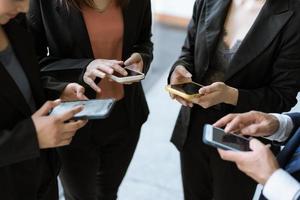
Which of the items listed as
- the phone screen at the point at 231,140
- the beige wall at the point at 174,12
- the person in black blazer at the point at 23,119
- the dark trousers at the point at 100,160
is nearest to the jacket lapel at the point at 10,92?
the person in black blazer at the point at 23,119

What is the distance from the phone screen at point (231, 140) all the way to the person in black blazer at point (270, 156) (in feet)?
0.08

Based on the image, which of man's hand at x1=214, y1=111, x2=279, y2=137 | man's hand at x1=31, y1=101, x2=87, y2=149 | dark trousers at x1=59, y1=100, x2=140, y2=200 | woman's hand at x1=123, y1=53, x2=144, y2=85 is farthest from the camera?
dark trousers at x1=59, y1=100, x2=140, y2=200

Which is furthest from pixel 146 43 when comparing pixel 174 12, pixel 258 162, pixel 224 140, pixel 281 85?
pixel 174 12

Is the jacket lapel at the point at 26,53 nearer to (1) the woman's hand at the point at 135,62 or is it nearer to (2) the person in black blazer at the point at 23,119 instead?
(2) the person in black blazer at the point at 23,119

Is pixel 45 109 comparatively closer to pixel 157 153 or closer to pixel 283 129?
pixel 283 129

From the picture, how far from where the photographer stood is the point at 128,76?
115 cm

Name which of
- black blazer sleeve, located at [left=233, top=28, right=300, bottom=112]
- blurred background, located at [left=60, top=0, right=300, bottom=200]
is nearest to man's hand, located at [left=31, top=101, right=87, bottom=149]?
black blazer sleeve, located at [left=233, top=28, right=300, bottom=112]

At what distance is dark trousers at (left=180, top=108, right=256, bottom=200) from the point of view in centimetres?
131

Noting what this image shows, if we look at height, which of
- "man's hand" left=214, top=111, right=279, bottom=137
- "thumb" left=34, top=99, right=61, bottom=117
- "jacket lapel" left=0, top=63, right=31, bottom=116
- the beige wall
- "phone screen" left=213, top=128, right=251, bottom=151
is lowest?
the beige wall

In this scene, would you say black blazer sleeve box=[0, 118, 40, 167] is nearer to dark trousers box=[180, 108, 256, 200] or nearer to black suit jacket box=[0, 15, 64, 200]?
black suit jacket box=[0, 15, 64, 200]

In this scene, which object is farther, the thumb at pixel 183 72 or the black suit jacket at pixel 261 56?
the thumb at pixel 183 72

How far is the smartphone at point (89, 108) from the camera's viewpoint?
93cm

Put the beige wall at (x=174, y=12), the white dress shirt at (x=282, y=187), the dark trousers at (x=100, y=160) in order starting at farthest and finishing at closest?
the beige wall at (x=174, y=12)
the dark trousers at (x=100, y=160)
the white dress shirt at (x=282, y=187)

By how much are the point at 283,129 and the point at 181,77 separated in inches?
14.8
